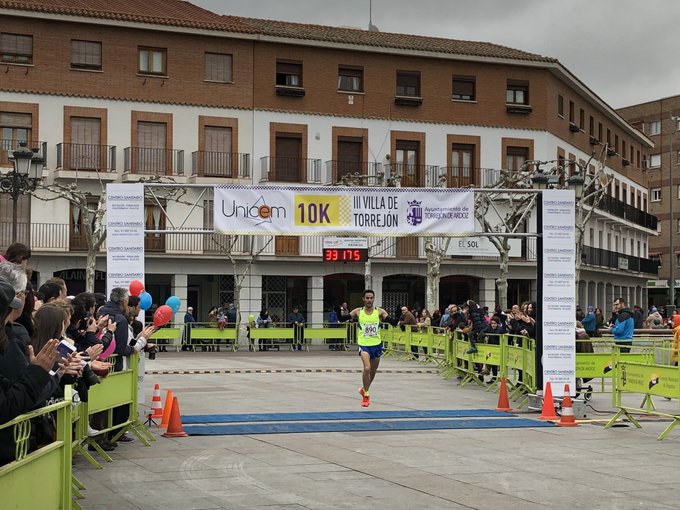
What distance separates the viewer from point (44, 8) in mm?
41344

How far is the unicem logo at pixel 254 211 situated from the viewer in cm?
1720

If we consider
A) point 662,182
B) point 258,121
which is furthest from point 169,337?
point 662,182

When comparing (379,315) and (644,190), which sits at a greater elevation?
(644,190)

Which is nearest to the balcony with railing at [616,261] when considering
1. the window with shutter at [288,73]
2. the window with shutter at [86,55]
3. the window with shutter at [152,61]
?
the window with shutter at [288,73]

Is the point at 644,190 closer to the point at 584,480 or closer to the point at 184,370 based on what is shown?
the point at 184,370

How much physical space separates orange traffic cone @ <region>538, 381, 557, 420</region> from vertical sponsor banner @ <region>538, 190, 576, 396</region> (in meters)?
0.57

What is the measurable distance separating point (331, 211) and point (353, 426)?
160 inches

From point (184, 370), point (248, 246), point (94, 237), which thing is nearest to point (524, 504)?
point (184, 370)

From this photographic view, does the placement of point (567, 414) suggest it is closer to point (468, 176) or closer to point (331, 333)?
point (331, 333)

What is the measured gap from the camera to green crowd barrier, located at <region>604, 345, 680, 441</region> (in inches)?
544

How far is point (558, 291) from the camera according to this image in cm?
1731

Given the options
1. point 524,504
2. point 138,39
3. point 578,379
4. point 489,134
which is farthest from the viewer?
point 489,134

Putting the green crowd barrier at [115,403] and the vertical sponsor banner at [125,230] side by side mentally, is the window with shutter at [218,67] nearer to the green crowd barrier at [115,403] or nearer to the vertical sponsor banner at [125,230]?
the vertical sponsor banner at [125,230]

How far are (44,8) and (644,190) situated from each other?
1713 inches
